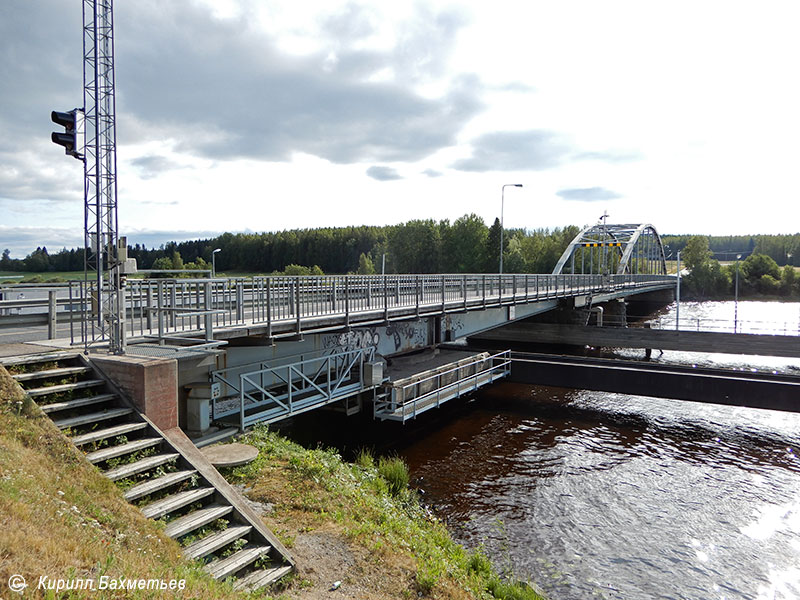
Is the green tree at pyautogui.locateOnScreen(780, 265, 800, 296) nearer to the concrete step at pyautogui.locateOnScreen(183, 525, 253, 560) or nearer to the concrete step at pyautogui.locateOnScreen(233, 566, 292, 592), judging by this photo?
the concrete step at pyautogui.locateOnScreen(233, 566, 292, 592)

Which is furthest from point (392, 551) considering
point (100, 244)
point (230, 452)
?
point (100, 244)

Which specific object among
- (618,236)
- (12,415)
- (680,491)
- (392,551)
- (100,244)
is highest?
(618,236)

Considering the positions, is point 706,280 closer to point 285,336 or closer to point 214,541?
point 285,336

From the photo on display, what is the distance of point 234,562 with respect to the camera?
22.2 feet

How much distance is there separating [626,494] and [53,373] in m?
14.3

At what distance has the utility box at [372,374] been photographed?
1727 centimetres

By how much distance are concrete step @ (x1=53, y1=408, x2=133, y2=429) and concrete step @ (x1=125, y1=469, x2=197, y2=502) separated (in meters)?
1.35

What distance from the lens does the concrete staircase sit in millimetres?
6875

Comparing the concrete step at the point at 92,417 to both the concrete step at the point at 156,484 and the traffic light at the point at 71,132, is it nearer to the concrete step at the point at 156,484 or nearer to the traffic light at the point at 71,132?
the concrete step at the point at 156,484

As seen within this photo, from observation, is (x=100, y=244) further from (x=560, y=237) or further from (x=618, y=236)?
(x=560, y=237)

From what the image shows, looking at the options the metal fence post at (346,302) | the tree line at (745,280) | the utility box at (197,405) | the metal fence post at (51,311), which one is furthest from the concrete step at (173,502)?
the tree line at (745,280)

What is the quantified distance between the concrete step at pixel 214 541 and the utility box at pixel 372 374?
392 inches

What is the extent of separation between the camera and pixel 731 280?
9912 centimetres

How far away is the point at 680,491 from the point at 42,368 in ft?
53.0
